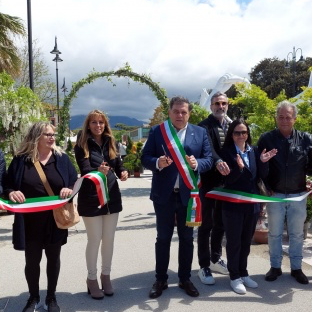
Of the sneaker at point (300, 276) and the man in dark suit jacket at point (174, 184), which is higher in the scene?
the man in dark suit jacket at point (174, 184)

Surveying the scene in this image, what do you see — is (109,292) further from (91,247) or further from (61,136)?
(61,136)

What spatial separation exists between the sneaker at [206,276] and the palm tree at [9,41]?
414 inches

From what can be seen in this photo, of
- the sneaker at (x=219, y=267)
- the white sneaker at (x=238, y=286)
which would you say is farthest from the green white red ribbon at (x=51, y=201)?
the sneaker at (x=219, y=267)

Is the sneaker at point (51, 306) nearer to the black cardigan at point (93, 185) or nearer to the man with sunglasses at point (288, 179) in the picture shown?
the black cardigan at point (93, 185)

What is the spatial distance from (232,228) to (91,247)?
1.52 meters

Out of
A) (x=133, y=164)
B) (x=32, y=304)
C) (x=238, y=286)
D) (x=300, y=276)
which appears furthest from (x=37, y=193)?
(x=133, y=164)

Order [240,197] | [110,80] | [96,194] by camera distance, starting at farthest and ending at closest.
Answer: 1. [110,80]
2. [240,197]
3. [96,194]

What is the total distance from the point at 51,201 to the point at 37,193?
145mm

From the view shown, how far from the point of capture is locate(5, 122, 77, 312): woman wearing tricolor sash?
3348mm

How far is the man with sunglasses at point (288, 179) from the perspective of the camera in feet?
13.9

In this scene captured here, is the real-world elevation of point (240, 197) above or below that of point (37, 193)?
below

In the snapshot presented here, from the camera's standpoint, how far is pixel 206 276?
4.30 m

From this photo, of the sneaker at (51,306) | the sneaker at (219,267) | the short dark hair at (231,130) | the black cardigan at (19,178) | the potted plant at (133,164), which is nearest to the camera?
the black cardigan at (19,178)

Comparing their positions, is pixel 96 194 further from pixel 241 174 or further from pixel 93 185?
pixel 241 174
